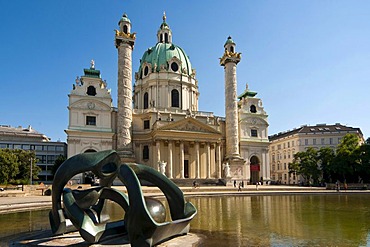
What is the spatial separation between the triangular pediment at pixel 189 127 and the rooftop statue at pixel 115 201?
4176 cm

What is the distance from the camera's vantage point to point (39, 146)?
7606 centimetres

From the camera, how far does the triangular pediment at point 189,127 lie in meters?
52.9

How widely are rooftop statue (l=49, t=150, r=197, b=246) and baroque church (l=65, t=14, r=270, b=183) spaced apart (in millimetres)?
37542

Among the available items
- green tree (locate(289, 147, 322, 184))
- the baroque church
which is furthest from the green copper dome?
green tree (locate(289, 147, 322, 184))

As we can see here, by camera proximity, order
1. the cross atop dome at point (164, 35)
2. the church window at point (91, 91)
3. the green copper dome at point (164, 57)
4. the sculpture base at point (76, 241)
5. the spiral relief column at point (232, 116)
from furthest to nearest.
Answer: the cross atop dome at point (164, 35) < the green copper dome at point (164, 57) < the spiral relief column at point (232, 116) < the church window at point (91, 91) < the sculpture base at point (76, 241)

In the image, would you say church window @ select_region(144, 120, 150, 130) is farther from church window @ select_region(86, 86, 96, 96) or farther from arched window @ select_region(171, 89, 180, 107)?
church window @ select_region(86, 86, 96, 96)

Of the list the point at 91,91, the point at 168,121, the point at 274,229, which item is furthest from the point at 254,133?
the point at 274,229

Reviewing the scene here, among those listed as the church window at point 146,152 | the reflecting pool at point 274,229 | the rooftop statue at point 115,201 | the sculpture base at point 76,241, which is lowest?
the reflecting pool at point 274,229

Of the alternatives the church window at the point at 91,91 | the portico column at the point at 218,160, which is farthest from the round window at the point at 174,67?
the portico column at the point at 218,160

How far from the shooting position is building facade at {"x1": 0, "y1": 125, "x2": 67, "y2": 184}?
73375mm

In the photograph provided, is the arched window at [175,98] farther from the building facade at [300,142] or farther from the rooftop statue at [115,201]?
the rooftop statue at [115,201]

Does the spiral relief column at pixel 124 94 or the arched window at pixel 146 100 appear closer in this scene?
the spiral relief column at pixel 124 94

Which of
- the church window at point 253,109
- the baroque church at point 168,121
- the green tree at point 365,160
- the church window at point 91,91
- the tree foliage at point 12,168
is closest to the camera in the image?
the tree foliage at point 12,168

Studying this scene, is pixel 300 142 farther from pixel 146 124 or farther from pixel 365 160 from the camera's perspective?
pixel 146 124
